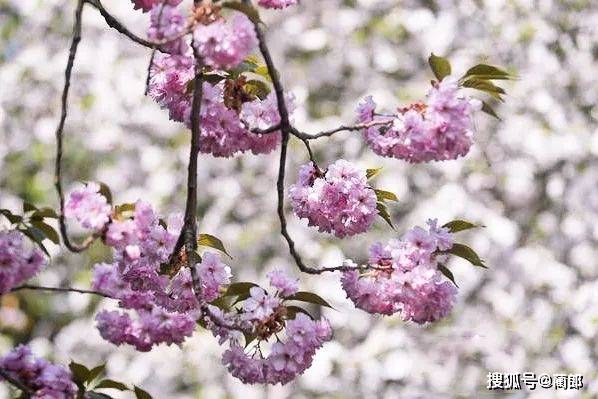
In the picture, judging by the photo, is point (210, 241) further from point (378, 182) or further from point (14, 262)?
point (378, 182)

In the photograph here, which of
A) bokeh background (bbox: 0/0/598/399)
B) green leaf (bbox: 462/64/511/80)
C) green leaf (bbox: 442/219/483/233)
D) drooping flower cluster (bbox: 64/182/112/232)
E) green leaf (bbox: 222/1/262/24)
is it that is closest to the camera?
green leaf (bbox: 222/1/262/24)

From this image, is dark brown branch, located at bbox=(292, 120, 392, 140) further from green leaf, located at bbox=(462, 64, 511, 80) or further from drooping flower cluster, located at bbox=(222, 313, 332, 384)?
drooping flower cluster, located at bbox=(222, 313, 332, 384)

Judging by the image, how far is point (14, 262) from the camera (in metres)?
1.40

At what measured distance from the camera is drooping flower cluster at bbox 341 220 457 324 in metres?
1.49

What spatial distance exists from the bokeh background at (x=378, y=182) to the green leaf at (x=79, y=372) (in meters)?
1.62

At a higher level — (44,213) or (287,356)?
(44,213)

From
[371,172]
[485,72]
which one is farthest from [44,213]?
[485,72]

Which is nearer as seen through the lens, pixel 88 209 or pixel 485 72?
pixel 88 209

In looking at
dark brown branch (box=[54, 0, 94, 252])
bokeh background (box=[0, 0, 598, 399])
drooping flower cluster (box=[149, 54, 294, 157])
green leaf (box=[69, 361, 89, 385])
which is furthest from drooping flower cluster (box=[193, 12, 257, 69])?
bokeh background (box=[0, 0, 598, 399])

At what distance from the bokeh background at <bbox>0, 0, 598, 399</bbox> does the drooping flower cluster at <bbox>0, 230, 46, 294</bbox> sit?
1702 mm

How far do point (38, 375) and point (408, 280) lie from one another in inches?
18.2

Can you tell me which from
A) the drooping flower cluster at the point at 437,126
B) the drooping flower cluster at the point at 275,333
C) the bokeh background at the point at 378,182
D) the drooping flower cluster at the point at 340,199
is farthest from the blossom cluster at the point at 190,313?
the bokeh background at the point at 378,182

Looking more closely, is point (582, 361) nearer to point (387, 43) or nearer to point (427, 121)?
point (387, 43)

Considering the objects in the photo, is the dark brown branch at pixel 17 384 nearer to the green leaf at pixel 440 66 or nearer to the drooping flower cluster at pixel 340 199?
the drooping flower cluster at pixel 340 199
